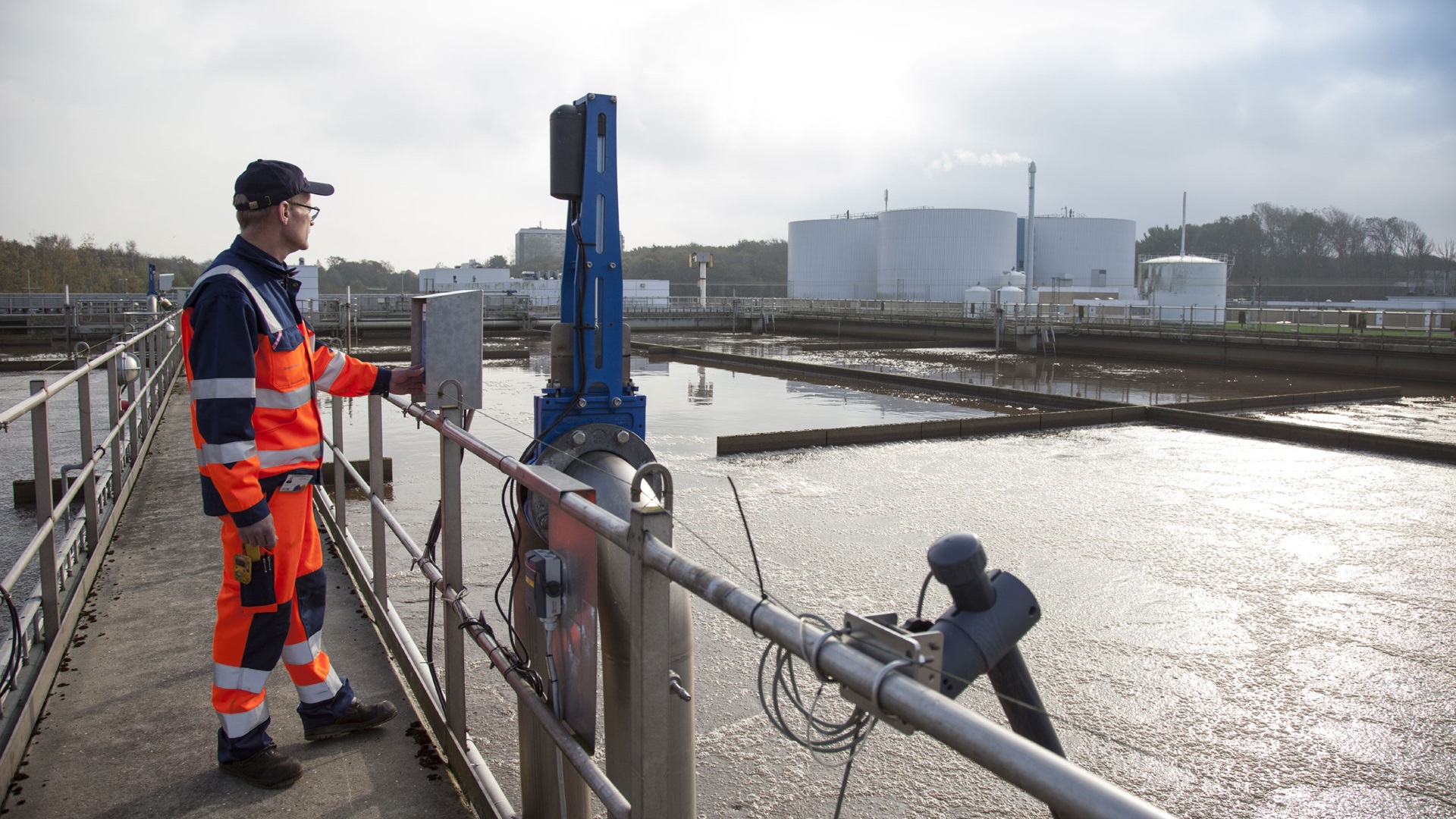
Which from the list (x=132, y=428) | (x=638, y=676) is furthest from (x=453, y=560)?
(x=132, y=428)

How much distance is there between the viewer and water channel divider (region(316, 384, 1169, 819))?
92 centimetres

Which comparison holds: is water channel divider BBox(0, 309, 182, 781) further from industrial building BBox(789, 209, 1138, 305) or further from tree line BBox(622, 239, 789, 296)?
tree line BBox(622, 239, 789, 296)

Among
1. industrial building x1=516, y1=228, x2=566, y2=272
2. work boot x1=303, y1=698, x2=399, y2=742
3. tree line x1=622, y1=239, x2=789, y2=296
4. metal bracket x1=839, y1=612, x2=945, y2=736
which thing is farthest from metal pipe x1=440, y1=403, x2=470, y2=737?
tree line x1=622, y1=239, x2=789, y2=296

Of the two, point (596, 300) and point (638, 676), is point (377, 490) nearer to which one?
point (596, 300)

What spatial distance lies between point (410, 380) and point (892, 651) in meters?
2.66

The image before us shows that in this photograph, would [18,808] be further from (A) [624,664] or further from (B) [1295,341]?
(B) [1295,341]

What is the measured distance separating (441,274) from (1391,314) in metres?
59.0

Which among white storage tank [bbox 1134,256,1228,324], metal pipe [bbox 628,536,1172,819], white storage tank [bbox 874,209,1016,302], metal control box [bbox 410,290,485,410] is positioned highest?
white storage tank [bbox 874,209,1016,302]

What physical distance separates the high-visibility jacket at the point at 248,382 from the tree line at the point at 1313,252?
90.9 m

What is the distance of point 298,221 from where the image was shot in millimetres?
3115

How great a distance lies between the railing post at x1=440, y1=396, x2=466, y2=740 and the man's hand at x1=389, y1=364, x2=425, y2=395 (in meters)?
0.52

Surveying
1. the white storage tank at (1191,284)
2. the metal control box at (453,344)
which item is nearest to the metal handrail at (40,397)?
the metal control box at (453,344)

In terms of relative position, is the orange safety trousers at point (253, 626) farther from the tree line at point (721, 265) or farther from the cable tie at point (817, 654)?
the tree line at point (721, 265)

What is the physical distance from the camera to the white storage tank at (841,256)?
6212 cm
